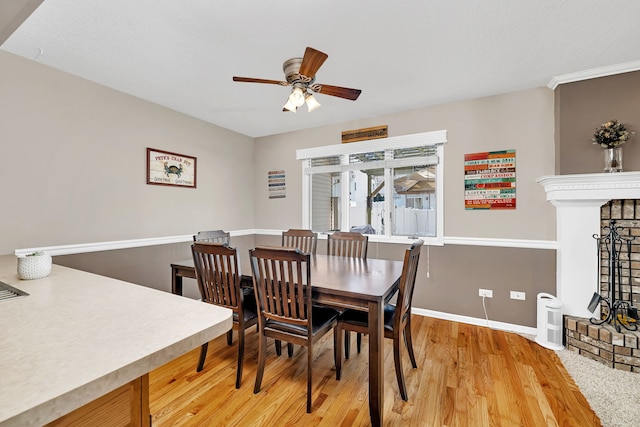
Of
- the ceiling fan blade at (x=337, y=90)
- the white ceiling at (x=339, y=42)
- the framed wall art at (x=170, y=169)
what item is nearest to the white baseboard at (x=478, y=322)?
the white ceiling at (x=339, y=42)

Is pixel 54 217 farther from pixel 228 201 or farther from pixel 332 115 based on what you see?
pixel 332 115

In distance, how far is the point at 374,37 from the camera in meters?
2.01

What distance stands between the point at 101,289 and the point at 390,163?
3107 millimetres

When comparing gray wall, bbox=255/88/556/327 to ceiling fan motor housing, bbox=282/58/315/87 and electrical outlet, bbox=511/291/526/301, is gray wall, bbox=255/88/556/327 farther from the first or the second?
ceiling fan motor housing, bbox=282/58/315/87

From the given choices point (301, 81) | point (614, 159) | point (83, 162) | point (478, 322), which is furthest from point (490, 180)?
point (83, 162)

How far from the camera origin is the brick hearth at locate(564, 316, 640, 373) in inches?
84.4

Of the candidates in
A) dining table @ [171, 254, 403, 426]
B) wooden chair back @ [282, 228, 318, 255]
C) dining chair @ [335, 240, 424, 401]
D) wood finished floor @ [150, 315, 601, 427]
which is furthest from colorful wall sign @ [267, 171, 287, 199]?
dining chair @ [335, 240, 424, 401]

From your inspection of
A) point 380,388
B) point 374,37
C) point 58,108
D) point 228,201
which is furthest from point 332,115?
point 380,388

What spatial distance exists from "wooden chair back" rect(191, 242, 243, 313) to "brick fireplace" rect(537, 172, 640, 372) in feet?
9.32

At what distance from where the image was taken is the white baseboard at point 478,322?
2.84 m

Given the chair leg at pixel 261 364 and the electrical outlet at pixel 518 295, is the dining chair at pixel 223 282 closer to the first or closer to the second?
the chair leg at pixel 261 364

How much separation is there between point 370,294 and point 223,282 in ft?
3.66

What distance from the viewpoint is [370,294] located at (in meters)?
1.65

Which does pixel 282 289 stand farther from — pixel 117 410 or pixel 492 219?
pixel 492 219
